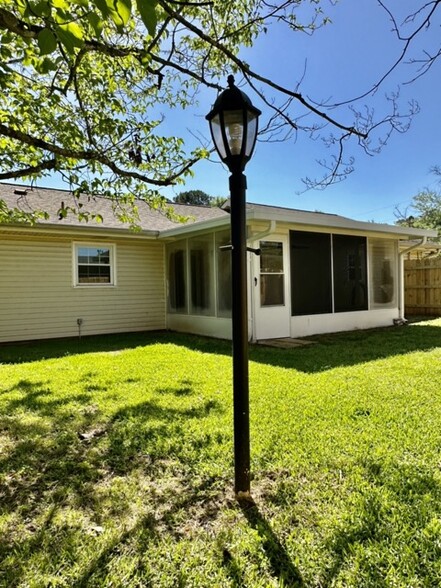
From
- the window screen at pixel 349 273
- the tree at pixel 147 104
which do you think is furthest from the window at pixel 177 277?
the tree at pixel 147 104

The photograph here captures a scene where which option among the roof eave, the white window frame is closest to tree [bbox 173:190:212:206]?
the white window frame

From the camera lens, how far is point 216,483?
8.05 ft

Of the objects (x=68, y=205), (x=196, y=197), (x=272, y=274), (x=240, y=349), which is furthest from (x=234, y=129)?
(x=196, y=197)

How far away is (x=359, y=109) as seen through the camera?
3.50 m

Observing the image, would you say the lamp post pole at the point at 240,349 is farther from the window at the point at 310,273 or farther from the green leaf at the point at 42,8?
the window at the point at 310,273

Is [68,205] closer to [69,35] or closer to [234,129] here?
[234,129]

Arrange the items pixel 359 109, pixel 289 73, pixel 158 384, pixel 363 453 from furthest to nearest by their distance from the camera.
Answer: pixel 158 384
pixel 289 73
pixel 359 109
pixel 363 453

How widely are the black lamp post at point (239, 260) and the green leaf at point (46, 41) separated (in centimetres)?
101

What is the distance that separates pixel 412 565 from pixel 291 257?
7.08m

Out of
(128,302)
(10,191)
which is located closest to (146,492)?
(128,302)

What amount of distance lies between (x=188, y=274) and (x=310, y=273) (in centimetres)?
301

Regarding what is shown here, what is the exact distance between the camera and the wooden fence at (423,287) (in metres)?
12.6

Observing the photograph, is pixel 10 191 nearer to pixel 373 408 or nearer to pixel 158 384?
pixel 158 384

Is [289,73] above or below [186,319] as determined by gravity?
above
